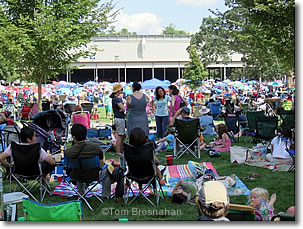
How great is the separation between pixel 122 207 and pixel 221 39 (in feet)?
28.8

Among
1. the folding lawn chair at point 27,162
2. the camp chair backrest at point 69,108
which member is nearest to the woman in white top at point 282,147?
the folding lawn chair at point 27,162

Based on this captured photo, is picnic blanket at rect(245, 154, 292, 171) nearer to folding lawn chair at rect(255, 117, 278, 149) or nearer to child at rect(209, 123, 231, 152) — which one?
folding lawn chair at rect(255, 117, 278, 149)

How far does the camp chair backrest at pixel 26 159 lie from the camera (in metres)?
6.01

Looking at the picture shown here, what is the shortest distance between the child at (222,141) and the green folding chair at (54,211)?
242 inches

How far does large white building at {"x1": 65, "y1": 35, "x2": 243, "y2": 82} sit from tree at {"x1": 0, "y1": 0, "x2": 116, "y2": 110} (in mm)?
1210

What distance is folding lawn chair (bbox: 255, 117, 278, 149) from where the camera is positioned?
9.59 meters

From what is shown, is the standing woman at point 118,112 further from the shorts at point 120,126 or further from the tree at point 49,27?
the tree at point 49,27

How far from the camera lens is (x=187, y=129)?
29.7 feet

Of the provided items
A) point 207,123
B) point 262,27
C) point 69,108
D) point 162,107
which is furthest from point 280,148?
point 69,108

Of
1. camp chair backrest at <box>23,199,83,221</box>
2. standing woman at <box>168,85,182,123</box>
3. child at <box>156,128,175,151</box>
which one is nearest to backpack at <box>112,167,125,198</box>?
camp chair backrest at <box>23,199,83,221</box>

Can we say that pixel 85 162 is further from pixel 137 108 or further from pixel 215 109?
pixel 215 109

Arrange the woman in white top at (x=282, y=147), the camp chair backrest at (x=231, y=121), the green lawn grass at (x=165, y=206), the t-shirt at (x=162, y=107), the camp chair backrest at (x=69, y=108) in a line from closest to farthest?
the green lawn grass at (x=165, y=206)
the woman in white top at (x=282, y=147)
the t-shirt at (x=162, y=107)
the camp chair backrest at (x=231, y=121)
the camp chair backrest at (x=69, y=108)

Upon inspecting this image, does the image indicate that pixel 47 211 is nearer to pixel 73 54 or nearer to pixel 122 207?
pixel 122 207

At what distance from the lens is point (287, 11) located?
359 inches
